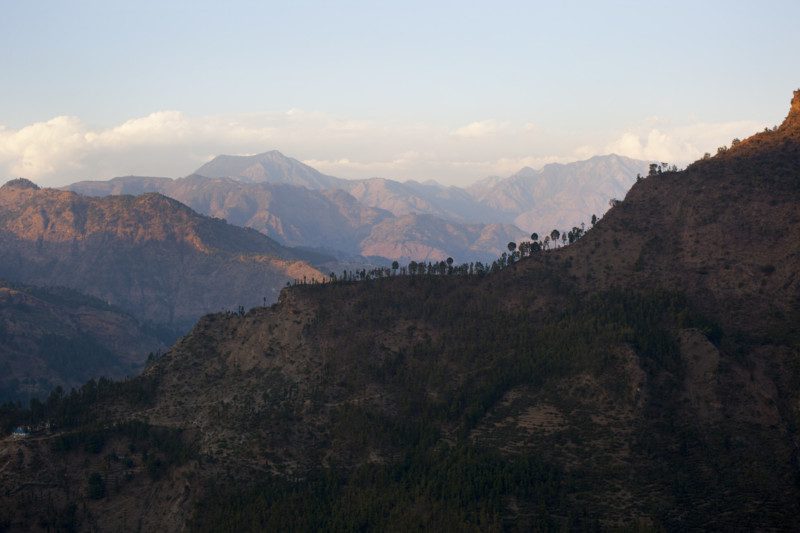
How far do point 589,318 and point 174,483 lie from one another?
91992 millimetres

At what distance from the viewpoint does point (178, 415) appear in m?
174

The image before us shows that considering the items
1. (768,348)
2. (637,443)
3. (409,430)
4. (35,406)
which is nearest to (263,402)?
(409,430)

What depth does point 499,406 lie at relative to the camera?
162625 millimetres

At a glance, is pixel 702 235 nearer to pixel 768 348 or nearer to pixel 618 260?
pixel 618 260

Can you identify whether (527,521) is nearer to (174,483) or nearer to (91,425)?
(174,483)

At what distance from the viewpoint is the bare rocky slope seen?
137 m

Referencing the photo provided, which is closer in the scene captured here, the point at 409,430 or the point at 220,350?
the point at 409,430

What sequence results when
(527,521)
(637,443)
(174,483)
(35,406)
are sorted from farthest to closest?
(35,406)
(174,483)
(637,443)
(527,521)

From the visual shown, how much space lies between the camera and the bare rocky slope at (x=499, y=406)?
137 metres

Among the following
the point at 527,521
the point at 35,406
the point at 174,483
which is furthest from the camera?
the point at 35,406

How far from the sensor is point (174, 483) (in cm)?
15538

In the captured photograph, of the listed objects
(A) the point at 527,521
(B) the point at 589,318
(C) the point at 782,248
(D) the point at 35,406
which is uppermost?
(C) the point at 782,248

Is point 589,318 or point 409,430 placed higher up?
point 589,318

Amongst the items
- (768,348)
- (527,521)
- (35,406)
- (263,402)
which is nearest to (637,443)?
(527,521)
